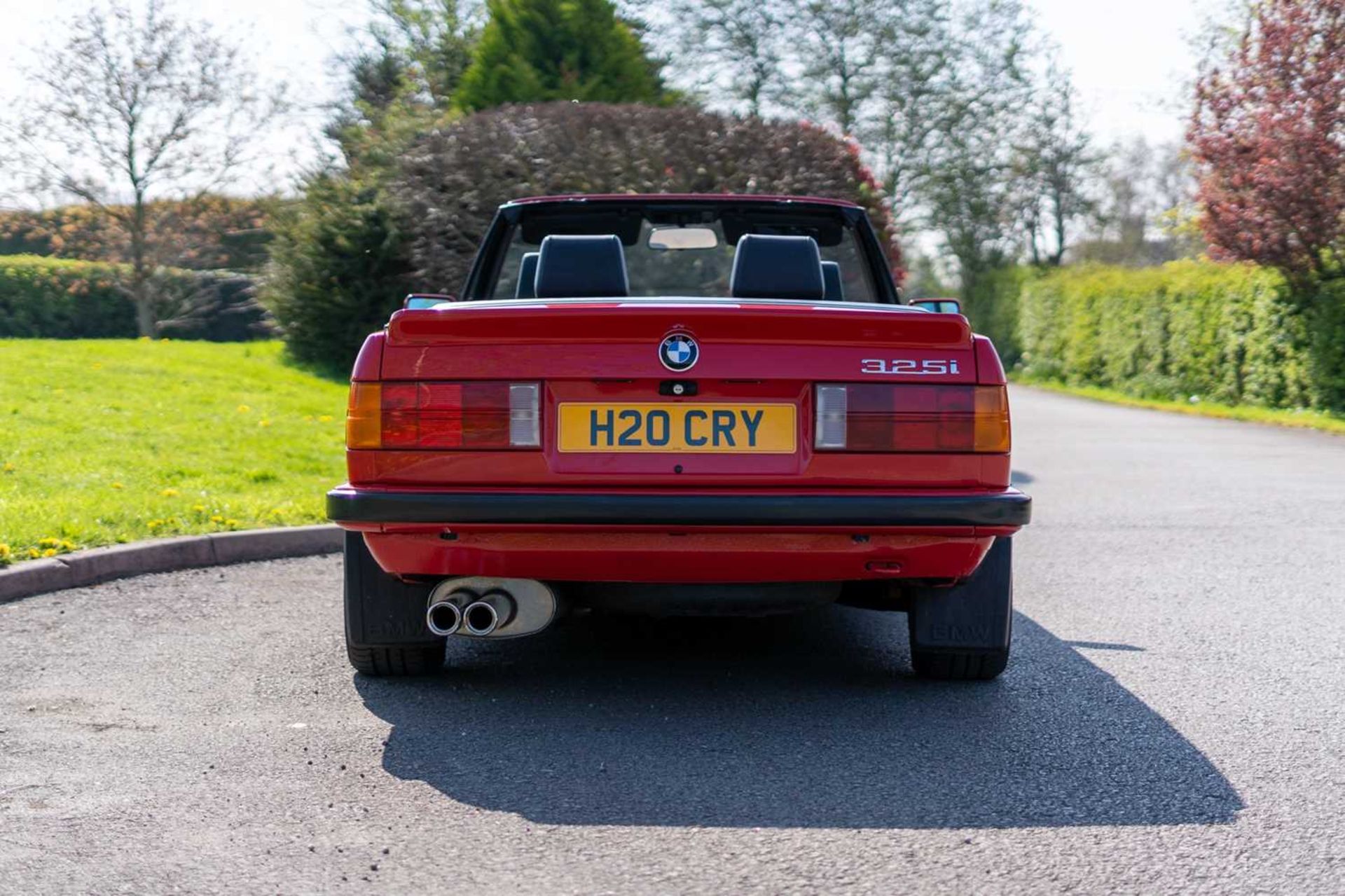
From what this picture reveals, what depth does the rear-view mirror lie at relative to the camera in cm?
556

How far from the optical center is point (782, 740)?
12.6 feet

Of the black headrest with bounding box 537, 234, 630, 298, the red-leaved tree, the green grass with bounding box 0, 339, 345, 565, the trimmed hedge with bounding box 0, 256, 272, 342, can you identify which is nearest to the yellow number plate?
the black headrest with bounding box 537, 234, 630, 298

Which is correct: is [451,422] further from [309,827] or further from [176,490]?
[176,490]

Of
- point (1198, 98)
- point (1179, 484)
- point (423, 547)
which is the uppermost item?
point (1198, 98)

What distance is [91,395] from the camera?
38.6 feet

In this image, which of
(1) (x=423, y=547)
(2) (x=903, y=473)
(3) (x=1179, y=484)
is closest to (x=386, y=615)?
(1) (x=423, y=547)

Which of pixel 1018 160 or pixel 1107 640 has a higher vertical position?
pixel 1018 160

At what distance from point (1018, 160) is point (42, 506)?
36704mm

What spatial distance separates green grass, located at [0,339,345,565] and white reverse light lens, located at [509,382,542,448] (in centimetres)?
318

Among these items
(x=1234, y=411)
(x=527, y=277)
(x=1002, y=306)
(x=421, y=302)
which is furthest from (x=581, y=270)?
(x=1002, y=306)

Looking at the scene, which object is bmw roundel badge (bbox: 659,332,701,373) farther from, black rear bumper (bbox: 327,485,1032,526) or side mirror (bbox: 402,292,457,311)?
side mirror (bbox: 402,292,457,311)

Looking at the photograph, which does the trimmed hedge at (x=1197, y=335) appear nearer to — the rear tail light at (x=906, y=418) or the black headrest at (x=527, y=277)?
the black headrest at (x=527, y=277)

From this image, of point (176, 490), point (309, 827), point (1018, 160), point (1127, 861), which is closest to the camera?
point (1127, 861)

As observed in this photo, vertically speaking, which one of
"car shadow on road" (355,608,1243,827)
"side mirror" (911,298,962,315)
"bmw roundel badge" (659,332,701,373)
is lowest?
"car shadow on road" (355,608,1243,827)
